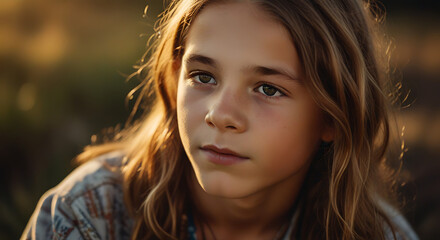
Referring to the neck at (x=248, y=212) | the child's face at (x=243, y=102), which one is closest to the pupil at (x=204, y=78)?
the child's face at (x=243, y=102)

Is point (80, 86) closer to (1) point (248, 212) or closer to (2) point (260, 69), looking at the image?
(1) point (248, 212)

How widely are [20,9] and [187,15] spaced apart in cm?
159

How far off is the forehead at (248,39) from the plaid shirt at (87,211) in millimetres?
696

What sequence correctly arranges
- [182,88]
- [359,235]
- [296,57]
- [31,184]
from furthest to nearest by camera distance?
[31,184] < [359,235] < [182,88] < [296,57]

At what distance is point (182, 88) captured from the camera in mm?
1676

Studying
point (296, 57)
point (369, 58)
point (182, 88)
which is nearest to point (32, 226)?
point (182, 88)

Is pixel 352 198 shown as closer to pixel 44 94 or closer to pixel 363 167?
pixel 363 167

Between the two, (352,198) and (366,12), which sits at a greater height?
(366,12)

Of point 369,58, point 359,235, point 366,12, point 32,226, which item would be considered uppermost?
point 366,12

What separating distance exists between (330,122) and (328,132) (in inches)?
1.4

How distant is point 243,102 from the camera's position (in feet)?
4.96

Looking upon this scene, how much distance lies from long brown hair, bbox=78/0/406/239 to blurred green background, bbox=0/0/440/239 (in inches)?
28.1

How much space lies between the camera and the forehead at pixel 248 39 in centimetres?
149

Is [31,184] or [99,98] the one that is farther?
[99,98]
